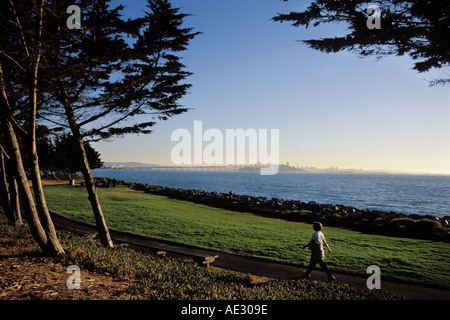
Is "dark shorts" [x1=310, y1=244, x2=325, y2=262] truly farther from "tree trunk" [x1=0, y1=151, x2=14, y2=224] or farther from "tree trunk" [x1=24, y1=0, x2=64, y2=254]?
"tree trunk" [x1=0, y1=151, x2=14, y2=224]

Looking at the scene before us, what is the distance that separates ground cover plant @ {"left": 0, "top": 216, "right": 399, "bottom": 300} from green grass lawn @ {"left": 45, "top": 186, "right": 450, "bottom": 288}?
302 cm

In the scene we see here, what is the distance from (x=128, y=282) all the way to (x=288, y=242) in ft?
28.8

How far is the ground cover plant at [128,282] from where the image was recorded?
540 cm

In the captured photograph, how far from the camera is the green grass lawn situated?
31.5 feet

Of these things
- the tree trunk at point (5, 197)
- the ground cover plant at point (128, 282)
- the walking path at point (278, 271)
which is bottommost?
the walking path at point (278, 271)

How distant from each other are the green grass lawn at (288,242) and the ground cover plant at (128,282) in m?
3.02

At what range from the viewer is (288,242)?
13133 mm

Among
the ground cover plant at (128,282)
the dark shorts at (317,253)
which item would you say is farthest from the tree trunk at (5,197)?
the dark shorts at (317,253)

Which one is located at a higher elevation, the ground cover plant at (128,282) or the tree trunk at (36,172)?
the tree trunk at (36,172)

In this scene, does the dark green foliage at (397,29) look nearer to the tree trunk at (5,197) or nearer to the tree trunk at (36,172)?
the tree trunk at (36,172)

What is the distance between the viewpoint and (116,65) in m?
10.3
